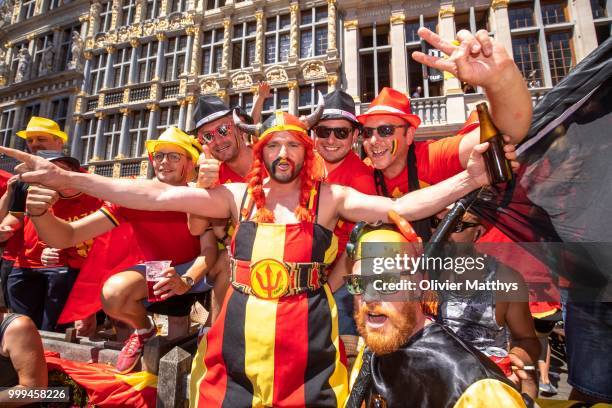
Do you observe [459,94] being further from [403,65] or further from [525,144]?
[525,144]

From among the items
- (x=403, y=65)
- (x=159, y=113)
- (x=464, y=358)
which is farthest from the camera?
(x=159, y=113)

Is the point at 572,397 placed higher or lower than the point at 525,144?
lower

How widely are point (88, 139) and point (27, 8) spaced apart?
43.2ft

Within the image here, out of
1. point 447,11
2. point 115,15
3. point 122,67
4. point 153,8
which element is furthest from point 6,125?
point 447,11

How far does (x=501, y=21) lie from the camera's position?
1348cm

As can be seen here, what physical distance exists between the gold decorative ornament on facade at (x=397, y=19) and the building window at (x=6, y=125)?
79.4 ft

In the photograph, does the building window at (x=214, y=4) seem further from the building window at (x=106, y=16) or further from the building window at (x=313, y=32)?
the building window at (x=106, y=16)

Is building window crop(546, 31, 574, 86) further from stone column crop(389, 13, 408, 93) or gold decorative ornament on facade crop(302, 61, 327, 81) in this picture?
gold decorative ornament on facade crop(302, 61, 327, 81)

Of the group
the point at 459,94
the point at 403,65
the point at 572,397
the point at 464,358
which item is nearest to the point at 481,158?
the point at 464,358

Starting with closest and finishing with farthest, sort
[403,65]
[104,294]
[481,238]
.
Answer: [104,294], [481,238], [403,65]

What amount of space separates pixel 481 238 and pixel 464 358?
1846 mm

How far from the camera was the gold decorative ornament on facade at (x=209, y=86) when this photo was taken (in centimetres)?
1728

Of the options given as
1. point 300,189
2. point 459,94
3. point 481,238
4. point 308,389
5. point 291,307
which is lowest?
point 308,389

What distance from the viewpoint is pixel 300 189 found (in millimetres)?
2414
